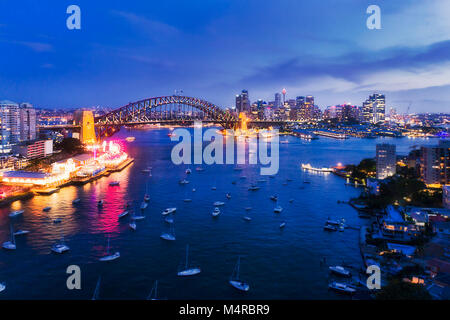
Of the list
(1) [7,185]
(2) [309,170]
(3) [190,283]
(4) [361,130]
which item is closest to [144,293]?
(3) [190,283]

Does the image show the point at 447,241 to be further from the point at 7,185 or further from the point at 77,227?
the point at 7,185

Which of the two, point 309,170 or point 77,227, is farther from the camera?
point 309,170

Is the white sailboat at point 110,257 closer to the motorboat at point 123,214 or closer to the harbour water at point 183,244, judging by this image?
the harbour water at point 183,244

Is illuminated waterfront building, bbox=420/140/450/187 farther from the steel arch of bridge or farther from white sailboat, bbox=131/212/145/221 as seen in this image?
the steel arch of bridge

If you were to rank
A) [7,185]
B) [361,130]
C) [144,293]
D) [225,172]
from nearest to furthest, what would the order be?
[144,293]
[7,185]
[225,172]
[361,130]

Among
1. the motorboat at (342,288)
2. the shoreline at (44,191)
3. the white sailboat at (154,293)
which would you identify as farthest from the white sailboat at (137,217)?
the motorboat at (342,288)

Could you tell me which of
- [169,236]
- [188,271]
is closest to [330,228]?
[169,236]

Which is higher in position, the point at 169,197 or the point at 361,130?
the point at 361,130

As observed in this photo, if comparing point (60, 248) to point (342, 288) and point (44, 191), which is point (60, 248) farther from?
point (44, 191)
